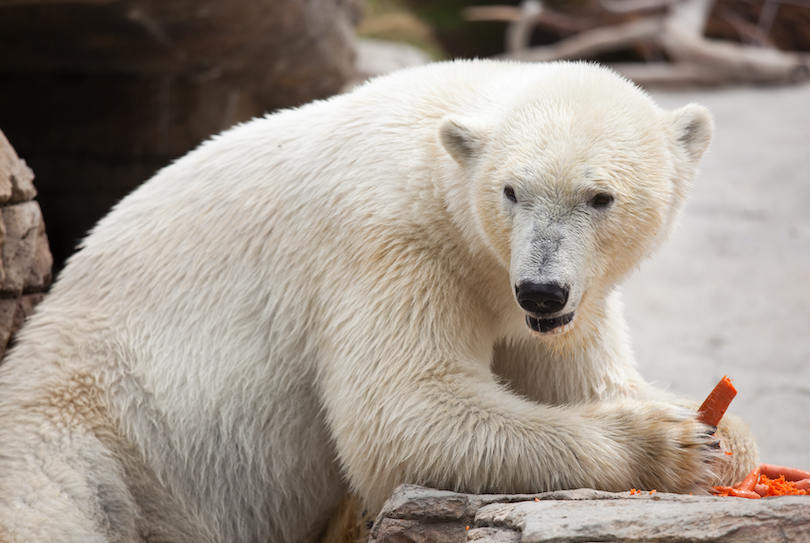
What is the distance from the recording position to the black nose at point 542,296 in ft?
7.50

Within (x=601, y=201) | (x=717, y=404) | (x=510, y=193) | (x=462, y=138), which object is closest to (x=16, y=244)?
(x=462, y=138)

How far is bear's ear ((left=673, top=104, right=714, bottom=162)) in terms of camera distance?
9.02 ft

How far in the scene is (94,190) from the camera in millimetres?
6633

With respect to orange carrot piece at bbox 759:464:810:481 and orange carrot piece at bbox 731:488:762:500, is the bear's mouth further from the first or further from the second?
orange carrot piece at bbox 759:464:810:481

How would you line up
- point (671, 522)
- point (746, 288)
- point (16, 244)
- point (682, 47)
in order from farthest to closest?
1. point (682, 47)
2. point (746, 288)
3. point (16, 244)
4. point (671, 522)

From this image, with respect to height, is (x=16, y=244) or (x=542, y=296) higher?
(x=542, y=296)

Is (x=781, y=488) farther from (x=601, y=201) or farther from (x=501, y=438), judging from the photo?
(x=601, y=201)

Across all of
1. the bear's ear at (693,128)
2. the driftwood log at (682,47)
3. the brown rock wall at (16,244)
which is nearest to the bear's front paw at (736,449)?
the bear's ear at (693,128)

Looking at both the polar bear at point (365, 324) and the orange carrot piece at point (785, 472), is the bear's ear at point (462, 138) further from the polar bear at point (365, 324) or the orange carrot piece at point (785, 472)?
the orange carrot piece at point (785, 472)

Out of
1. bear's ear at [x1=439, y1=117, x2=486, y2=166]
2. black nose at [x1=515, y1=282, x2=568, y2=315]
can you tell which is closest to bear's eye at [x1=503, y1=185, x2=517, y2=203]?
bear's ear at [x1=439, y1=117, x2=486, y2=166]

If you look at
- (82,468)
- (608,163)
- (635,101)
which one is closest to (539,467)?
(608,163)

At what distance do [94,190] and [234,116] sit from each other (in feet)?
4.50

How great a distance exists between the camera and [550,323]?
2436 millimetres

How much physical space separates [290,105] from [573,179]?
206 inches
